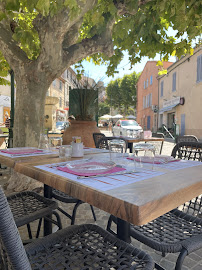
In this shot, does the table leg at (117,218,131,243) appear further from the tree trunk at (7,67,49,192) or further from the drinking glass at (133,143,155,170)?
the tree trunk at (7,67,49,192)

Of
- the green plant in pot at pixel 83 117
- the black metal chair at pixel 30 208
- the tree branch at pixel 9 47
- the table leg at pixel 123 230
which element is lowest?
the black metal chair at pixel 30 208

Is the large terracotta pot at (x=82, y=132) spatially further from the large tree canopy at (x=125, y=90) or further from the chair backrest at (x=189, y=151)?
the large tree canopy at (x=125, y=90)

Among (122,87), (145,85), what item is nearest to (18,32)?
(145,85)

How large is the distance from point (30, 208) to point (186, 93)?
56.1 ft

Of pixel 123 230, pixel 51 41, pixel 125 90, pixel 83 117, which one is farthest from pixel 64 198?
pixel 125 90

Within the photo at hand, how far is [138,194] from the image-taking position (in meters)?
0.92

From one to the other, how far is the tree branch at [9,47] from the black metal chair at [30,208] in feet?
8.08

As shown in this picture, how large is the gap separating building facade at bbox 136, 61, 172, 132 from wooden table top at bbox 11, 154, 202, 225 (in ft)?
77.3

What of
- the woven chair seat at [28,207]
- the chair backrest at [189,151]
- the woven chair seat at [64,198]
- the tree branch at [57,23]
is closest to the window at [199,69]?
the tree branch at [57,23]

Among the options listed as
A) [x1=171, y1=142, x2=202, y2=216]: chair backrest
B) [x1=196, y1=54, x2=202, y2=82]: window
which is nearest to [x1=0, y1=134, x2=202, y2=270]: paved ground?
[x1=171, y1=142, x2=202, y2=216]: chair backrest

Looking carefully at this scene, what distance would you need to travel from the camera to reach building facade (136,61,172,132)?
2488 cm

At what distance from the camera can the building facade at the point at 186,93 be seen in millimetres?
15094

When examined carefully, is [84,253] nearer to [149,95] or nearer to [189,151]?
[189,151]

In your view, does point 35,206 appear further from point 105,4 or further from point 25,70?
point 105,4
